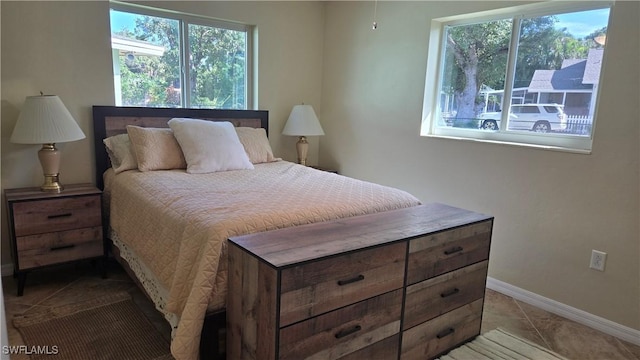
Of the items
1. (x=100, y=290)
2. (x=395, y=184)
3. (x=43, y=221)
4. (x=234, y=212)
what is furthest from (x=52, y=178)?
(x=395, y=184)

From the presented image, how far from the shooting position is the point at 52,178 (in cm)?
260

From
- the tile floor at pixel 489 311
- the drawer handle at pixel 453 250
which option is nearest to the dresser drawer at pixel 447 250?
the drawer handle at pixel 453 250

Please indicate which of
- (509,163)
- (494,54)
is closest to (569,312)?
(509,163)

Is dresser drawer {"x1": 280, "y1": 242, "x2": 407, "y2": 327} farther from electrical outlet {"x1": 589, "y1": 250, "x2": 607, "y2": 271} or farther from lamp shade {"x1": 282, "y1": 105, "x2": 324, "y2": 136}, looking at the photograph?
lamp shade {"x1": 282, "y1": 105, "x2": 324, "y2": 136}

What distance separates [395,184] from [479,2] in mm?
1502

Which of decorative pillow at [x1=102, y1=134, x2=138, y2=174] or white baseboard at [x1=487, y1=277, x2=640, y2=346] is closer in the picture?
white baseboard at [x1=487, y1=277, x2=640, y2=346]

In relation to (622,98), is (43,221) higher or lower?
lower

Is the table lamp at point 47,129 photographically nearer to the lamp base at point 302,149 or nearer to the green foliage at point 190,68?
the green foliage at point 190,68

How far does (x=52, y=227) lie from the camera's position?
8.07 ft

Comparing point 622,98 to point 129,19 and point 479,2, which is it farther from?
point 129,19

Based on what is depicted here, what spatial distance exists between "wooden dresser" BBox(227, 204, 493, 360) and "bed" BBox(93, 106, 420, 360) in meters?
0.11

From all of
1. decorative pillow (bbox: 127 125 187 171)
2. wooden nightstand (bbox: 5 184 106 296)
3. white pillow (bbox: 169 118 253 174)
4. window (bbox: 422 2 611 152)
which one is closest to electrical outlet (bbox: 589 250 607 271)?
window (bbox: 422 2 611 152)

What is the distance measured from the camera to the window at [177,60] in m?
3.03

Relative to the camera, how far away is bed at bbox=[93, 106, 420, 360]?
64.6 inches
